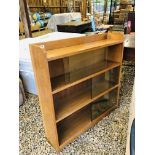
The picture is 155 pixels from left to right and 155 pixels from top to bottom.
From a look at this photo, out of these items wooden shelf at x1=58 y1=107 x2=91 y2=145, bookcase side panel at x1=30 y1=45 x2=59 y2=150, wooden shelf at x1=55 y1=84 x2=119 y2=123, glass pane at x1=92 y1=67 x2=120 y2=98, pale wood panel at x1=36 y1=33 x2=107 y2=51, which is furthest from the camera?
glass pane at x1=92 y1=67 x2=120 y2=98

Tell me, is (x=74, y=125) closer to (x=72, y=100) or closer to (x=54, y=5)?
(x=72, y=100)

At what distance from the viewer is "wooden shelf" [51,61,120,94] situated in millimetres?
1403

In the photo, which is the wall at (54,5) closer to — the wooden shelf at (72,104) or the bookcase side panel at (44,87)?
the wooden shelf at (72,104)

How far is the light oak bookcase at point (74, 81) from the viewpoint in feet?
4.36

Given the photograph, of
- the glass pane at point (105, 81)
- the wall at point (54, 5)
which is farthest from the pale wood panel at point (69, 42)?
the wall at point (54, 5)

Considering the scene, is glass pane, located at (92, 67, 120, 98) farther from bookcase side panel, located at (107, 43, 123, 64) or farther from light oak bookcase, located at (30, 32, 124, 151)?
bookcase side panel, located at (107, 43, 123, 64)

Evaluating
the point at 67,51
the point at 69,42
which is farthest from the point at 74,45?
the point at 67,51

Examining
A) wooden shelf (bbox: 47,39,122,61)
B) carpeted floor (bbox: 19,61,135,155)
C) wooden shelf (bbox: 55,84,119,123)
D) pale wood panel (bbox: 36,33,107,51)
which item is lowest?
carpeted floor (bbox: 19,61,135,155)

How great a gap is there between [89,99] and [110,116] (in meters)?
0.47

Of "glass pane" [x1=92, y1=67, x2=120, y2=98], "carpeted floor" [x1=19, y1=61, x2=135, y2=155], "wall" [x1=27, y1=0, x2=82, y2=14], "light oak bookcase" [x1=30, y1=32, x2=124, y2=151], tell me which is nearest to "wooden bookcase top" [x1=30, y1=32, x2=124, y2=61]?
"light oak bookcase" [x1=30, y1=32, x2=124, y2=151]

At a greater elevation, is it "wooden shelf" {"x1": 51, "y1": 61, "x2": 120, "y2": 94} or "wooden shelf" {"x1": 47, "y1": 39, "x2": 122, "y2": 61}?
"wooden shelf" {"x1": 47, "y1": 39, "x2": 122, "y2": 61}
